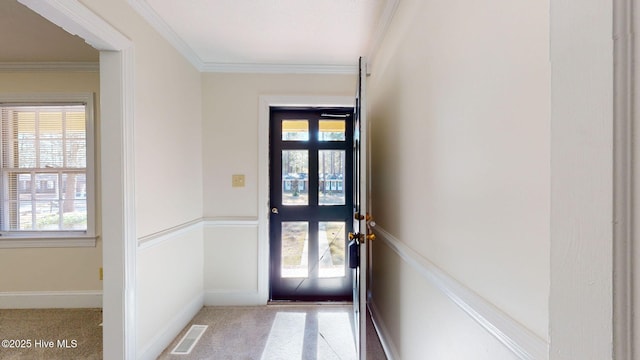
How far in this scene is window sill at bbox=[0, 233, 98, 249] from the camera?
2736 mm

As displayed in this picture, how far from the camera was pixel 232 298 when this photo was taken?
9.30 feet

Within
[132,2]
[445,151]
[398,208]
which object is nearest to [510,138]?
[445,151]

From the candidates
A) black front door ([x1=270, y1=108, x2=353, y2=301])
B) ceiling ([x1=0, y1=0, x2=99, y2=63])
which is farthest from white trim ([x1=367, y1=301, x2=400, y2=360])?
ceiling ([x1=0, y1=0, x2=99, y2=63])

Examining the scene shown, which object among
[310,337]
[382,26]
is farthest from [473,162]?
[310,337]

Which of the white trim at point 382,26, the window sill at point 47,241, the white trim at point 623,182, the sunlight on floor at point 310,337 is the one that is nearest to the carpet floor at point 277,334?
the sunlight on floor at point 310,337

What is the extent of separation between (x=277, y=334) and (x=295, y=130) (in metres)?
1.90

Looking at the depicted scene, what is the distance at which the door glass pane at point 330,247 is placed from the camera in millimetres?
2996

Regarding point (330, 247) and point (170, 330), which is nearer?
→ point (170, 330)

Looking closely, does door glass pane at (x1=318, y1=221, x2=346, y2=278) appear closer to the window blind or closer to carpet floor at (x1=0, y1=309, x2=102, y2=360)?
carpet floor at (x1=0, y1=309, x2=102, y2=360)

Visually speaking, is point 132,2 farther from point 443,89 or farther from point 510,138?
point 510,138

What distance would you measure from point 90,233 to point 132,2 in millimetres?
2180

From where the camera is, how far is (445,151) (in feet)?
3.66

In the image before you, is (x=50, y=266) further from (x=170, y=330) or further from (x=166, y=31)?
(x=166, y=31)

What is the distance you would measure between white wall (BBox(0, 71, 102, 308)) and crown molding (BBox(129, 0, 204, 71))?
100 centimetres
